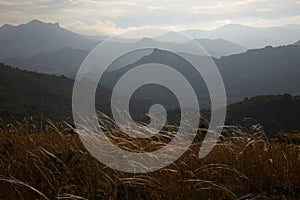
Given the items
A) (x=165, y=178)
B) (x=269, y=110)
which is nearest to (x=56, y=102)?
(x=269, y=110)

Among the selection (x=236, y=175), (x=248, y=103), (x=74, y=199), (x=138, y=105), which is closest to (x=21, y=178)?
(x=74, y=199)

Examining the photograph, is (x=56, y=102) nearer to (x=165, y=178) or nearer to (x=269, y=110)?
(x=269, y=110)

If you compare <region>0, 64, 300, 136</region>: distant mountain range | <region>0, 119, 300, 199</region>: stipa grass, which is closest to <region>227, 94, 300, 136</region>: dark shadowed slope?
<region>0, 64, 300, 136</region>: distant mountain range

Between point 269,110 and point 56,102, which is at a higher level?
point 269,110

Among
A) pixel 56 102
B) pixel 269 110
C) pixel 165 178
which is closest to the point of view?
pixel 165 178

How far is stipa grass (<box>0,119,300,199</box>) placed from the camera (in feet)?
10.6

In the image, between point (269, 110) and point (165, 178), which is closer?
point (165, 178)

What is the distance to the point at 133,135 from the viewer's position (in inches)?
223

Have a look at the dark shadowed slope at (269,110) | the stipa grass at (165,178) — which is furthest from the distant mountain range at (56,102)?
the stipa grass at (165,178)

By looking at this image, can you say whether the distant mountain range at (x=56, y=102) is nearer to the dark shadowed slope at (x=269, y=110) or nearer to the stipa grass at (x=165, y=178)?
the dark shadowed slope at (x=269, y=110)

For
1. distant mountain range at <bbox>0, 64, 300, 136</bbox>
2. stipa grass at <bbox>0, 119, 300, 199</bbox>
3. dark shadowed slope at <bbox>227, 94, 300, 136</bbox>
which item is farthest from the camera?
dark shadowed slope at <bbox>227, 94, 300, 136</bbox>

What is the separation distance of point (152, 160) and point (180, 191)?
900 millimetres

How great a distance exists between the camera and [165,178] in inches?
142

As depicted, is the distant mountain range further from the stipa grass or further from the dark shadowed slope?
the stipa grass
